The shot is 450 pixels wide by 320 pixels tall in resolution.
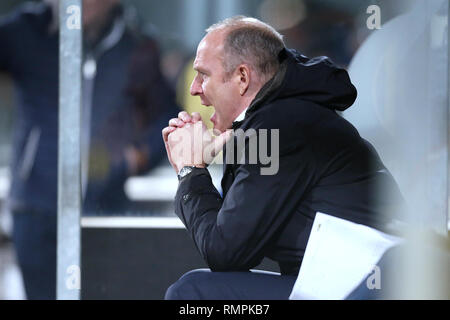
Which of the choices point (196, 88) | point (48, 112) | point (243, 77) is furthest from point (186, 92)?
point (243, 77)

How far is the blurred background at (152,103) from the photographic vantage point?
2.56m

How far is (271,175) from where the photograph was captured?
1.84 m

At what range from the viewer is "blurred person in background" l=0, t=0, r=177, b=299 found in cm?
320

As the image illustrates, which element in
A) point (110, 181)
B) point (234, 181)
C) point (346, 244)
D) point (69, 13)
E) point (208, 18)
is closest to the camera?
point (346, 244)

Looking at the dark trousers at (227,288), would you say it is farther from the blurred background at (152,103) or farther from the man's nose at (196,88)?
the blurred background at (152,103)

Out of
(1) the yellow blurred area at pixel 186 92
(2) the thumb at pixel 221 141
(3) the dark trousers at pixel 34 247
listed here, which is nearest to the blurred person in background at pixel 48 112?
(3) the dark trousers at pixel 34 247

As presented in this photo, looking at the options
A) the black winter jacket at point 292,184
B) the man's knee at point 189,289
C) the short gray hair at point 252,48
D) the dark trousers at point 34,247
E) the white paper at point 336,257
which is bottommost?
the dark trousers at point 34,247

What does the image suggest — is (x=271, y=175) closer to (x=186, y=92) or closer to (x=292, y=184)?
(x=292, y=184)

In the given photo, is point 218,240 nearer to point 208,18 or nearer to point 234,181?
point 234,181

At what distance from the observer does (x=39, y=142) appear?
3201mm

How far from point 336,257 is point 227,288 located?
0.29 m

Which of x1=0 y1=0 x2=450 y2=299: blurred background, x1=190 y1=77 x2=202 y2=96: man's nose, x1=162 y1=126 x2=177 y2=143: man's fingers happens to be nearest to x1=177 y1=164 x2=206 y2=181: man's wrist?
x1=162 y1=126 x2=177 y2=143: man's fingers
